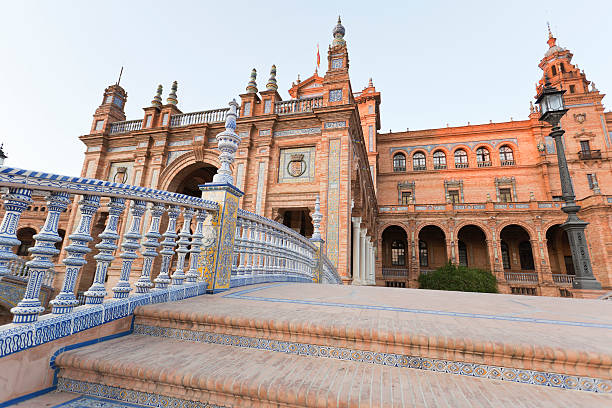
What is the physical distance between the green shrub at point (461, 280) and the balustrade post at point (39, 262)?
18.0 m

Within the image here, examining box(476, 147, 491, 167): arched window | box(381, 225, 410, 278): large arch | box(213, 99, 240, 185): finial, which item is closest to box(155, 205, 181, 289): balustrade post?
box(213, 99, 240, 185): finial

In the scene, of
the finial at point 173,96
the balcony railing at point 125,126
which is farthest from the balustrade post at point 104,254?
the balcony railing at point 125,126

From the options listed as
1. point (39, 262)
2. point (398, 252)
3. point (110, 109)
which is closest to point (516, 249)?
point (398, 252)

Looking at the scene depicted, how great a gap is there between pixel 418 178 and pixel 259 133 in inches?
739

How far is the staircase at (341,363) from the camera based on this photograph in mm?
1387

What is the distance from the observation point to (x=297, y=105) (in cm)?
1217

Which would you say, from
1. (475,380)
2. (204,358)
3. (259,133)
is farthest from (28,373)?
(259,133)

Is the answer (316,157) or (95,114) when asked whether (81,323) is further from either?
(95,114)

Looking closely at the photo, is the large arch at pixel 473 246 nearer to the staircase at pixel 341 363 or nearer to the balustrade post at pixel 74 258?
the staircase at pixel 341 363

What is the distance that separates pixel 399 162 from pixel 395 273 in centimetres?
1139

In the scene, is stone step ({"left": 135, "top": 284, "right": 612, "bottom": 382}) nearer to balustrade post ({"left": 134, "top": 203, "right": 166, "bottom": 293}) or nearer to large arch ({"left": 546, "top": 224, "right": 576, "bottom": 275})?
balustrade post ({"left": 134, "top": 203, "right": 166, "bottom": 293})

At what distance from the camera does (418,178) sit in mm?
25688

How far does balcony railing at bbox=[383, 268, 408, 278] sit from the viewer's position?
21188mm

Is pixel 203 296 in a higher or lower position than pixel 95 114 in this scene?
lower
